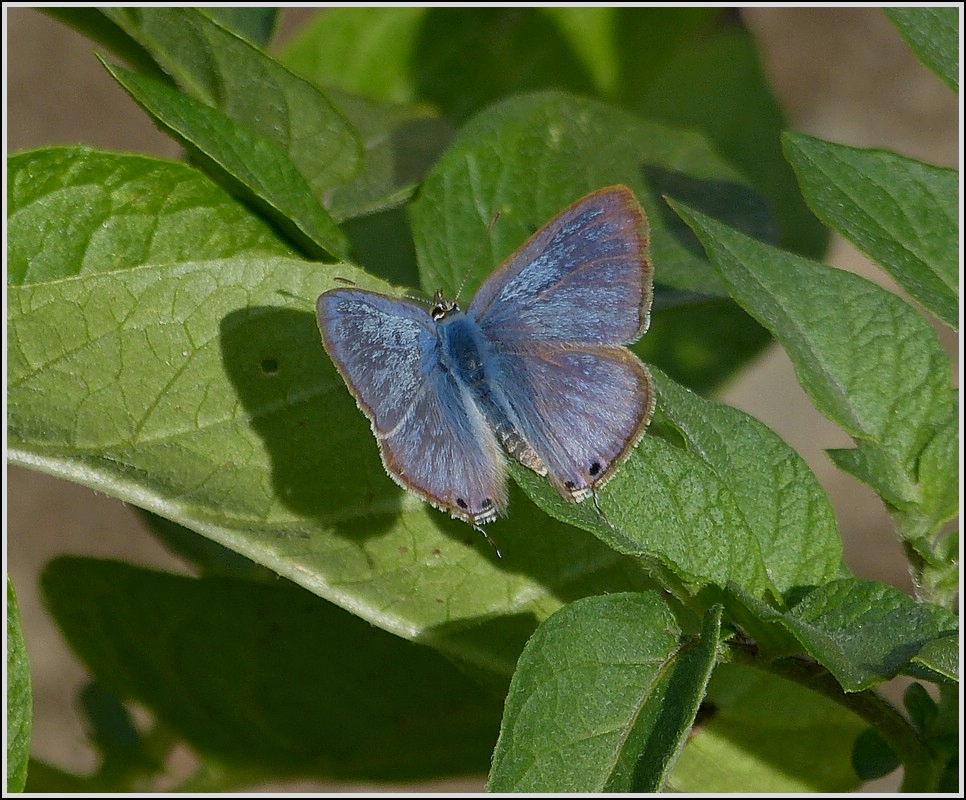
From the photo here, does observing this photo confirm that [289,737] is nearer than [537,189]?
No

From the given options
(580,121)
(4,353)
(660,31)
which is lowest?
(4,353)

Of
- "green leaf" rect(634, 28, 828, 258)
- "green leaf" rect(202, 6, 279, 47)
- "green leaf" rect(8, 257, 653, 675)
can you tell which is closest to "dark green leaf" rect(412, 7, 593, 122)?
"green leaf" rect(634, 28, 828, 258)

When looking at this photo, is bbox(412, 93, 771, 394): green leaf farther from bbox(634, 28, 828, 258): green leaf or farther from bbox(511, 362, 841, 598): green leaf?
bbox(634, 28, 828, 258): green leaf

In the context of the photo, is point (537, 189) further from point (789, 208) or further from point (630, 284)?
point (789, 208)

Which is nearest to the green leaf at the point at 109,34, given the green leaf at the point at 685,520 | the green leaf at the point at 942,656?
the green leaf at the point at 685,520

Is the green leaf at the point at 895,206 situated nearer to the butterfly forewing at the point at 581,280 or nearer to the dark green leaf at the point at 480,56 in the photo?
the butterfly forewing at the point at 581,280

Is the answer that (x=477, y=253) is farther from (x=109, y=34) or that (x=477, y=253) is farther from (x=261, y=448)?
(x=109, y=34)

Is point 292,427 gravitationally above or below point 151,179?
below

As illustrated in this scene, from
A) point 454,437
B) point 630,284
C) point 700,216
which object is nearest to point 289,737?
point 454,437
